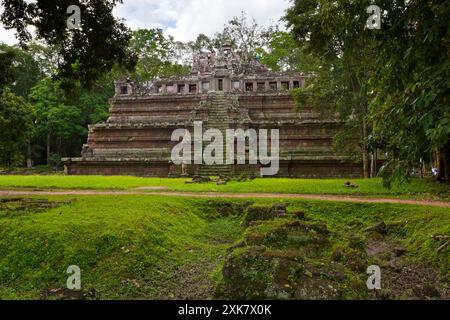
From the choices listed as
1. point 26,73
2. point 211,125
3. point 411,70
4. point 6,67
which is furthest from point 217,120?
point 26,73

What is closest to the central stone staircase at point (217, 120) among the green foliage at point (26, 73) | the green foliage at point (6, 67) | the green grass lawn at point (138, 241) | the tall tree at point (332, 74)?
the tall tree at point (332, 74)

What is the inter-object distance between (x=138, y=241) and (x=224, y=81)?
27.3 meters

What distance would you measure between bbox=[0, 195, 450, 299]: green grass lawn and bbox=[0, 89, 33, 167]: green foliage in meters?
11.6

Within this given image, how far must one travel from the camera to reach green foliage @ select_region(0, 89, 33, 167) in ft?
67.3

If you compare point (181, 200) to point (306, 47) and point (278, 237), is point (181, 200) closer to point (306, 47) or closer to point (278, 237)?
point (278, 237)

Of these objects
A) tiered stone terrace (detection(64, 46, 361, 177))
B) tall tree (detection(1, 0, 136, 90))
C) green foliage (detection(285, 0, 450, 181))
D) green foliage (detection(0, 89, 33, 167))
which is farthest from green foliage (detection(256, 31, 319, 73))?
green foliage (detection(285, 0, 450, 181))

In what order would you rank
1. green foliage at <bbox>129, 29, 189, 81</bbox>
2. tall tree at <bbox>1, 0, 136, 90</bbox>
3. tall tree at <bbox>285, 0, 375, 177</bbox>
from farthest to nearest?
green foliage at <bbox>129, 29, 189, 81</bbox> < tall tree at <bbox>285, 0, 375, 177</bbox> < tall tree at <bbox>1, 0, 136, 90</bbox>

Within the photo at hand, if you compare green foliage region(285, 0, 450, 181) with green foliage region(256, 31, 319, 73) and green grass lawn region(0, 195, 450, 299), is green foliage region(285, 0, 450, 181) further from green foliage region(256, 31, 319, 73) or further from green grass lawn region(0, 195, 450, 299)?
green foliage region(256, 31, 319, 73)

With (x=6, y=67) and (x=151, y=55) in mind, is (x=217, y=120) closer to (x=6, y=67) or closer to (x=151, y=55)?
(x=6, y=67)

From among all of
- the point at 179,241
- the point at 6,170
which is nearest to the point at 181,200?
the point at 179,241

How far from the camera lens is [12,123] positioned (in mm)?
20812

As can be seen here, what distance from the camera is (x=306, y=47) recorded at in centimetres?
2028

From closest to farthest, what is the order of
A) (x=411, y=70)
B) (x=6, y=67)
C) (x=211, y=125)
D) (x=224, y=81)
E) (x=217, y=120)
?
(x=411, y=70) → (x=6, y=67) → (x=211, y=125) → (x=217, y=120) → (x=224, y=81)
